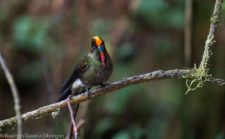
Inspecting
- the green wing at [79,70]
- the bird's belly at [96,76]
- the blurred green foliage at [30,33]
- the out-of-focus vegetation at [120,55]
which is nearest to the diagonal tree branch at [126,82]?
the bird's belly at [96,76]

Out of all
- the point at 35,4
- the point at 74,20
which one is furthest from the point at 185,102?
the point at 35,4

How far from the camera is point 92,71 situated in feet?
8.02

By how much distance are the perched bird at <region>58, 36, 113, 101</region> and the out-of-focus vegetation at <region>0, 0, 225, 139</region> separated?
2.45ft

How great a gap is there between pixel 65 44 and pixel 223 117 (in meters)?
1.94

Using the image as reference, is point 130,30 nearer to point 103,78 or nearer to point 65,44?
point 65,44

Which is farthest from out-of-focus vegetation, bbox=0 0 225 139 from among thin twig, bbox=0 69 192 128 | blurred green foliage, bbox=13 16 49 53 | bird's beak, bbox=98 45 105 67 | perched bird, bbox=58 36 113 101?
thin twig, bbox=0 69 192 128

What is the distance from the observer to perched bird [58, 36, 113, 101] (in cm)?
235

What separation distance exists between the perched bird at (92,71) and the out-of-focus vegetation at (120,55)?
2.45 ft

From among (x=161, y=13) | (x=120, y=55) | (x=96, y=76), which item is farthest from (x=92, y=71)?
(x=161, y=13)

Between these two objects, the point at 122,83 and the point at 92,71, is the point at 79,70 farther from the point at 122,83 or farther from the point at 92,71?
the point at 122,83

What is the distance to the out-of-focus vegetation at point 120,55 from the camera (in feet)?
11.8

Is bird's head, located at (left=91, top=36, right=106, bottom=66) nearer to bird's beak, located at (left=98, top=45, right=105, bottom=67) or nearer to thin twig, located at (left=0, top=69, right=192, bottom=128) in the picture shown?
bird's beak, located at (left=98, top=45, right=105, bottom=67)

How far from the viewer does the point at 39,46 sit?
15.1 feet

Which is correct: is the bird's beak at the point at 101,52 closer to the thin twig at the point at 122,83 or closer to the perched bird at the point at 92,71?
the perched bird at the point at 92,71
